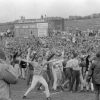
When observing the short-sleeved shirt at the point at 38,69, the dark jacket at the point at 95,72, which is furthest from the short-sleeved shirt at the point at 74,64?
the dark jacket at the point at 95,72

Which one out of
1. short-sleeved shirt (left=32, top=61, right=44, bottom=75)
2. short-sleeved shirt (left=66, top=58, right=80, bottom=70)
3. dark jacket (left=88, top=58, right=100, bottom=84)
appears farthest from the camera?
short-sleeved shirt (left=66, top=58, right=80, bottom=70)

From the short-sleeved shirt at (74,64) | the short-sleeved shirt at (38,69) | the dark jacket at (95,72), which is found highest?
the dark jacket at (95,72)

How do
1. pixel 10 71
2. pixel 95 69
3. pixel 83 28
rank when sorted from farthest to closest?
pixel 83 28 < pixel 95 69 < pixel 10 71

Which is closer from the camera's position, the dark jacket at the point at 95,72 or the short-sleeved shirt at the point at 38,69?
the dark jacket at the point at 95,72

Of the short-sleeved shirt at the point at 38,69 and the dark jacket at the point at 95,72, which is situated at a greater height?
the dark jacket at the point at 95,72

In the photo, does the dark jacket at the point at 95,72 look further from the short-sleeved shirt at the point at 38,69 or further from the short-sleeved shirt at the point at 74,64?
the short-sleeved shirt at the point at 74,64

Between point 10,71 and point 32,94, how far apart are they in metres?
8.25

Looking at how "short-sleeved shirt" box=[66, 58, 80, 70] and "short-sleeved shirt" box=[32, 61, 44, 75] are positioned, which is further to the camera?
"short-sleeved shirt" box=[66, 58, 80, 70]

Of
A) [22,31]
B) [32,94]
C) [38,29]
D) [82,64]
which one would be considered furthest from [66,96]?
[22,31]

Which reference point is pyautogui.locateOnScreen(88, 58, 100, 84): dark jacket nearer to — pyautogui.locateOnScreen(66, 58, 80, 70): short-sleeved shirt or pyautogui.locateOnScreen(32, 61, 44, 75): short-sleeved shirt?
pyautogui.locateOnScreen(32, 61, 44, 75): short-sleeved shirt

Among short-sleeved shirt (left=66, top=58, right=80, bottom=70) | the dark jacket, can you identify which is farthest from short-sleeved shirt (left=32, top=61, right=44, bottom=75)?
the dark jacket

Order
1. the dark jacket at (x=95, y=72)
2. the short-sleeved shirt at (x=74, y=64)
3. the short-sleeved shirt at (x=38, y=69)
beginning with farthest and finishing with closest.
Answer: the short-sleeved shirt at (x=74, y=64) → the short-sleeved shirt at (x=38, y=69) → the dark jacket at (x=95, y=72)

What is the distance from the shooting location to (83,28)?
11031 cm

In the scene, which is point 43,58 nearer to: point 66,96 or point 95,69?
point 66,96
